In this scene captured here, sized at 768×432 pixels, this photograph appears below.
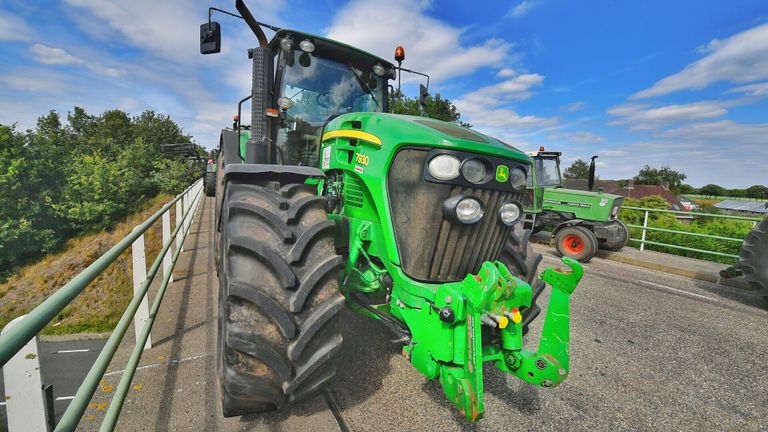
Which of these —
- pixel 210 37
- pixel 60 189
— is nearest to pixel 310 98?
pixel 210 37

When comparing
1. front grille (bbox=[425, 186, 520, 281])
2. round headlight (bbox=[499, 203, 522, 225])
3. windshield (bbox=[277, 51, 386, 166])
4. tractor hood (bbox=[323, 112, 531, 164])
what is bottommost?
front grille (bbox=[425, 186, 520, 281])

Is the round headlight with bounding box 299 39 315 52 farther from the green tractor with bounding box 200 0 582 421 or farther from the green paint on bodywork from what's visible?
the green paint on bodywork

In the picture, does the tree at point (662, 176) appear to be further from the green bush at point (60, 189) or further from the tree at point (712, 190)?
the green bush at point (60, 189)

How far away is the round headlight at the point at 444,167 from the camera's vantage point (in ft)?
6.26

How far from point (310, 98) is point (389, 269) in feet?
6.28

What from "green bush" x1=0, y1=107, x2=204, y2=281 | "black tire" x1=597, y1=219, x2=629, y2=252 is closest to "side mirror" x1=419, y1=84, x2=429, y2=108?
"black tire" x1=597, y1=219, x2=629, y2=252

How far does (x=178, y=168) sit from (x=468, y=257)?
88.1ft

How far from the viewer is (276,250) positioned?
6.20ft

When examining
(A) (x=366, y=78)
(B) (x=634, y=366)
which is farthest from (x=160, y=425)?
(B) (x=634, y=366)

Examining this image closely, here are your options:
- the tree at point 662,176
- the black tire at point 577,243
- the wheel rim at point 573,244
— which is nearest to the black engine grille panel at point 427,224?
the black tire at point 577,243

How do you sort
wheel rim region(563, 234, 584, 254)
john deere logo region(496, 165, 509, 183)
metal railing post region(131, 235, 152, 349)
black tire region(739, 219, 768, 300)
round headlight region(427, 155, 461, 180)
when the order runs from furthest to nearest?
1. wheel rim region(563, 234, 584, 254)
2. black tire region(739, 219, 768, 300)
3. metal railing post region(131, 235, 152, 349)
4. john deere logo region(496, 165, 509, 183)
5. round headlight region(427, 155, 461, 180)

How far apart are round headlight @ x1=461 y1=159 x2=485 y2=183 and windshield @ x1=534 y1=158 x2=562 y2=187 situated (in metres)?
7.15

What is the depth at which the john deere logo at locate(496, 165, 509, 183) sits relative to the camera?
80.0 inches

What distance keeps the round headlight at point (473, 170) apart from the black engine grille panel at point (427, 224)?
63 mm
